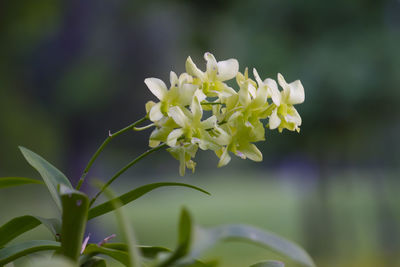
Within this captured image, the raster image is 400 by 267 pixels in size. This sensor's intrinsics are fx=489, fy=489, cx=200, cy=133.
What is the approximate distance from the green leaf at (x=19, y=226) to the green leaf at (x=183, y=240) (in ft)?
0.71

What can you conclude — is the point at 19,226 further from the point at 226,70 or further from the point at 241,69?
the point at 241,69

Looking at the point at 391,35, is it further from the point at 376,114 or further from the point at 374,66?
the point at 376,114

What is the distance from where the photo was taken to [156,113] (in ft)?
1.49

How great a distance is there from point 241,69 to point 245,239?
4.13 meters

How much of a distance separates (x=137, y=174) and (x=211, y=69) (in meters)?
14.5

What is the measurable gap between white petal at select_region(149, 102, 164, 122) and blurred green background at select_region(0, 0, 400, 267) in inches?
135

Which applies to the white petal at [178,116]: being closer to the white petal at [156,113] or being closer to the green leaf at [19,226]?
the white petal at [156,113]

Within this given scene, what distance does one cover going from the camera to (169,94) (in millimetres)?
Answer: 455

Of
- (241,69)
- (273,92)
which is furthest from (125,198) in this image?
(241,69)

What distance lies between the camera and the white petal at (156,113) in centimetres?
45

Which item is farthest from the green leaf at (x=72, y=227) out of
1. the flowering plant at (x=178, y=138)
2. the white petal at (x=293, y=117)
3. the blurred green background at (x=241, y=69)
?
the blurred green background at (x=241, y=69)

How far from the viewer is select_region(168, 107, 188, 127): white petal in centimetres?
44

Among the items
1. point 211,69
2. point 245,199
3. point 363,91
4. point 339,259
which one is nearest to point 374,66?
point 363,91

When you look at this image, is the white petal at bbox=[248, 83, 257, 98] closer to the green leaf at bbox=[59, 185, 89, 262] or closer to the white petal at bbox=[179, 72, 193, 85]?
the white petal at bbox=[179, 72, 193, 85]
